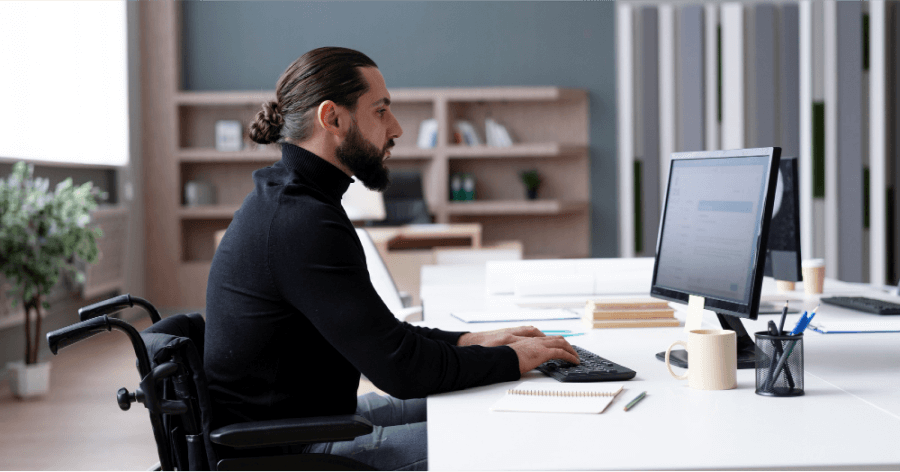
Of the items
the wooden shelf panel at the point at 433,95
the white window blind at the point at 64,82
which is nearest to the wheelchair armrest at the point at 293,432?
the white window blind at the point at 64,82

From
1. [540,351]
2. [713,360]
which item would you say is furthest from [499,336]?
[713,360]

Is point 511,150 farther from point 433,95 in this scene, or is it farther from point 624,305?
point 624,305

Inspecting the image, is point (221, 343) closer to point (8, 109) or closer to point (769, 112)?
point (8, 109)

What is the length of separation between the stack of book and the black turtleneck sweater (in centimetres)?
55

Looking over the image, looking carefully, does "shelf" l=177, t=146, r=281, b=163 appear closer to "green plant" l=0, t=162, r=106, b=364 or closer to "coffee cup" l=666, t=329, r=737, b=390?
"green plant" l=0, t=162, r=106, b=364

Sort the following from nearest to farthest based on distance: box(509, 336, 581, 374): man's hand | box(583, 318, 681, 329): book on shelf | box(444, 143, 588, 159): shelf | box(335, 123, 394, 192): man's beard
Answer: box(509, 336, 581, 374): man's hand < box(335, 123, 394, 192): man's beard < box(583, 318, 681, 329): book on shelf < box(444, 143, 588, 159): shelf

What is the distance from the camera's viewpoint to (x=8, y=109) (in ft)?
14.5

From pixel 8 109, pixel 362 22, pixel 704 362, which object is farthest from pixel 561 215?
pixel 704 362

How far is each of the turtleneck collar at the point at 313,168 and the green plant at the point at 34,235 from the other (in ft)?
8.85

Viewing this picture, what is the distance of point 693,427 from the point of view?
1.00m

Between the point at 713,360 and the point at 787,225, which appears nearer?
the point at 713,360

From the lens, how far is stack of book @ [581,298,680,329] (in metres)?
1.76

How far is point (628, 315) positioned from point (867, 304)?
2.11ft

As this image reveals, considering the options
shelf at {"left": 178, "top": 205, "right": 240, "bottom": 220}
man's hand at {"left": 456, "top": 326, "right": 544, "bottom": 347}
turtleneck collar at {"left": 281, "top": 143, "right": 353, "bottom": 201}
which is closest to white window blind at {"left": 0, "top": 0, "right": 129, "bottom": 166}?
shelf at {"left": 178, "top": 205, "right": 240, "bottom": 220}
